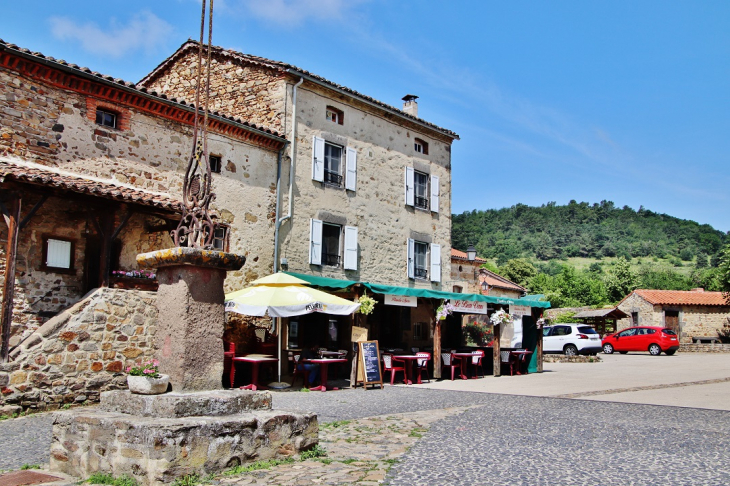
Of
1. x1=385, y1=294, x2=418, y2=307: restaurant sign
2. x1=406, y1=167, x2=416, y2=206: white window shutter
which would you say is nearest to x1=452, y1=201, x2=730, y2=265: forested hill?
x1=406, y1=167, x2=416, y2=206: white window shutter

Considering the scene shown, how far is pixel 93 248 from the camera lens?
11875 mm

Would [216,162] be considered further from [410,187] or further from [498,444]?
[498,444]

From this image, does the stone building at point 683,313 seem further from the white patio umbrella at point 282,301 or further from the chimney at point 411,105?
the white patio umbrella at point 282,301

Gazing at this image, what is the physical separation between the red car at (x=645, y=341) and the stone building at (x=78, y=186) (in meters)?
21.2

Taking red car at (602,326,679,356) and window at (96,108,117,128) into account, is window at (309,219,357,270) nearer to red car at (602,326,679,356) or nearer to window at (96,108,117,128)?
window at (96,108,117,128)

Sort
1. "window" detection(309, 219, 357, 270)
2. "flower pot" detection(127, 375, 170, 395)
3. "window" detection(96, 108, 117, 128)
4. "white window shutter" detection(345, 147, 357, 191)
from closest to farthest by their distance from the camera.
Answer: "flower pot" detection(127, 375, 170, 395) → "window" detection(96, 108, 117, 128) → "window" detection(309, 219, 357, 270) → "white window shutter" detection(345, 147, 357, 191)

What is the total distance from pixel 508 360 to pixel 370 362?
6.17 meters

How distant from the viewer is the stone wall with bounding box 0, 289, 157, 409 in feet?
30.1

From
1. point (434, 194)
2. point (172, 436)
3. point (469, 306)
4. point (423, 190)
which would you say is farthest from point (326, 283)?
point (172, 436)

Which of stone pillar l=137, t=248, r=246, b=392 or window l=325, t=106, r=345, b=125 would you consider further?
window l=325, t=106, r=345, b=125

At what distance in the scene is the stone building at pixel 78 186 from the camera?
33.3 feet

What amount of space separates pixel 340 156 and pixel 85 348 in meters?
9.64

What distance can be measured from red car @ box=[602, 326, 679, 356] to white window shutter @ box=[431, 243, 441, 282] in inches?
515

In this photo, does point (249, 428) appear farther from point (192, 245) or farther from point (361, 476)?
point (192, 245)
